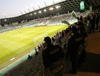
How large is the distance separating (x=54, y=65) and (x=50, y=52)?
17.8 inches

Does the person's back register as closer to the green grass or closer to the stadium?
the stadium

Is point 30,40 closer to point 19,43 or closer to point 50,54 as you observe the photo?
point 19,43

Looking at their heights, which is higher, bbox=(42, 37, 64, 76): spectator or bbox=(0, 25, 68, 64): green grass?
bbox=(42, 37, 64, 76): spectator

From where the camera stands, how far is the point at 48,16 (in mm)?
57812

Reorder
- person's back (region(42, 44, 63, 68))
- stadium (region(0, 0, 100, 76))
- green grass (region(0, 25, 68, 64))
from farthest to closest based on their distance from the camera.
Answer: green grass (region(0, 25, 68, 64)) < stadium (region(0, 0, 100, 76)) < person's back (region(42, 44, 63, 68))

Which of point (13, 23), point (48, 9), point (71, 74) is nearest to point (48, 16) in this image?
point (48, 9)

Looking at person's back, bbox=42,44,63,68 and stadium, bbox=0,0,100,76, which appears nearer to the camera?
person's back, bbox=42,44,63,68

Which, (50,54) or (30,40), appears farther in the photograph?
(30,40)

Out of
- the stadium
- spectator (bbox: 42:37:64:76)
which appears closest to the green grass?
the stadium

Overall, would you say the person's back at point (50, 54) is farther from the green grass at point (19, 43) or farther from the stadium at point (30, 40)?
the green grass at point (19, 43)

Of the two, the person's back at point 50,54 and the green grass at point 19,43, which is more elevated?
the person's back at point 50,54

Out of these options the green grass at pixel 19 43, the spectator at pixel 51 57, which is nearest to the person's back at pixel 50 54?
the spectator at pixel 51 57

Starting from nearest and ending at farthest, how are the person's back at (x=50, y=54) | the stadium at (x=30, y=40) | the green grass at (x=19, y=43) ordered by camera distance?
the person's back at (x=50, y=54) → the stadium at (x=30, y=40) → the green grass at (x=19, y=43)

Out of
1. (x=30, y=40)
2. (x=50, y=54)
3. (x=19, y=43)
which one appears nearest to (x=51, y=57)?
(x=50, y=54)
